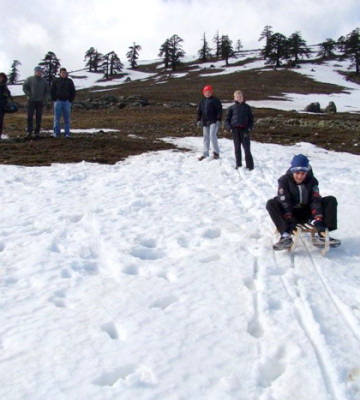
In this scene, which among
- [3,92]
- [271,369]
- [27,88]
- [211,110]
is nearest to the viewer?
[271,369]

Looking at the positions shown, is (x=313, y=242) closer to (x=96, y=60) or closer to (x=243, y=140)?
(x=243, y=140)

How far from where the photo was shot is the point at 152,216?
22.8 feet

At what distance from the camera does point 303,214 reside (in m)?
5.84

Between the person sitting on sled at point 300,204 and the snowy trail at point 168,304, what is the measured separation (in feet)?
1.16

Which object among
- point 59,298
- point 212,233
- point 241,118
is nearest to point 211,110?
point 241,118

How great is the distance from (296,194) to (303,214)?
0.32 m

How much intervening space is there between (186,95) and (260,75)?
1091 inches

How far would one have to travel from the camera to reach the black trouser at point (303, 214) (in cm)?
546

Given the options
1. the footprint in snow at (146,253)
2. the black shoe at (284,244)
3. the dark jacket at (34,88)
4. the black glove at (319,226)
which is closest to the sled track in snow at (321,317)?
the black shoe at (284,244)

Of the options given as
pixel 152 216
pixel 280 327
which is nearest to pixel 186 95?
pixel 152 216

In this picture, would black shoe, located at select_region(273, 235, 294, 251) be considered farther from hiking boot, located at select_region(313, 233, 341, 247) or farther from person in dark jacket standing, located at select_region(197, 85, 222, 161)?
person in dark jacket standing, located at select_region(197, 85, 222, 161)

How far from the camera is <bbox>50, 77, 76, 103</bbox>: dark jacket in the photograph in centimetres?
1351

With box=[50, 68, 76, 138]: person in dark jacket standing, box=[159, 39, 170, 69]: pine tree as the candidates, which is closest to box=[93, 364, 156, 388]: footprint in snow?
box=[50, 68, 76, 138]: person in dark jacket standing

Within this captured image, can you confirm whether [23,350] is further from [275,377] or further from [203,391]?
[275,377]
